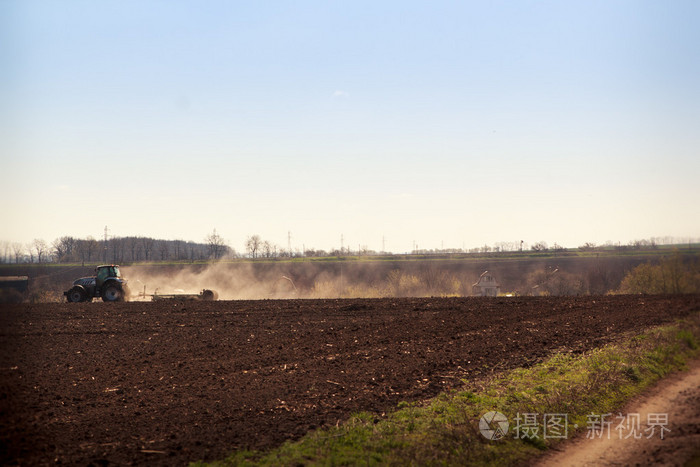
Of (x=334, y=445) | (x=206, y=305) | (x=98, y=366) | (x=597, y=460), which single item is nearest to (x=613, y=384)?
(x=597, y=460)

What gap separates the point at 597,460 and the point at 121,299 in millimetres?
40516

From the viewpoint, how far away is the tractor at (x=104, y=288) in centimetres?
4422

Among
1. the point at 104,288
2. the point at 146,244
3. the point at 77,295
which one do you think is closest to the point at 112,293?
the point at 104,288

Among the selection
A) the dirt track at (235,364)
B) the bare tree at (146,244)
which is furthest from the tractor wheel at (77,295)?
the bare tree at (146,244)

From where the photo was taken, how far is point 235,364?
18.1m

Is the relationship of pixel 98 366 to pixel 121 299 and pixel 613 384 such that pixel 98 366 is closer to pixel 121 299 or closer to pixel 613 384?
pixel 613 384

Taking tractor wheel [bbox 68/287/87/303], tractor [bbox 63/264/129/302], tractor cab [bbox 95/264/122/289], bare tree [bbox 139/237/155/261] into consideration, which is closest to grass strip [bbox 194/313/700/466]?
tractor [bbox 63/264/129/302]

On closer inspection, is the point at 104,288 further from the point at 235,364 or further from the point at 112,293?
the point at 235,364

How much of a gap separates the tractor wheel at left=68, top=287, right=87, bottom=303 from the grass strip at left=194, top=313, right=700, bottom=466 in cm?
3874

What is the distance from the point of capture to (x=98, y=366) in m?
18.1

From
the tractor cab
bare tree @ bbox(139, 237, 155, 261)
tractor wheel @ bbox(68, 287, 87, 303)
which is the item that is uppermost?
bare tree @ bbox(139, 237, 155, 261)

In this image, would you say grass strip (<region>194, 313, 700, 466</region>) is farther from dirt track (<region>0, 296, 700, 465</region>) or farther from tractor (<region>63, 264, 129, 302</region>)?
tractor (<region>63, 264, 129, 302</region>)

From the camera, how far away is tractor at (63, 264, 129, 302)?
44219 millimetres

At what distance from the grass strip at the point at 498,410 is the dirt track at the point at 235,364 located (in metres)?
0.78
